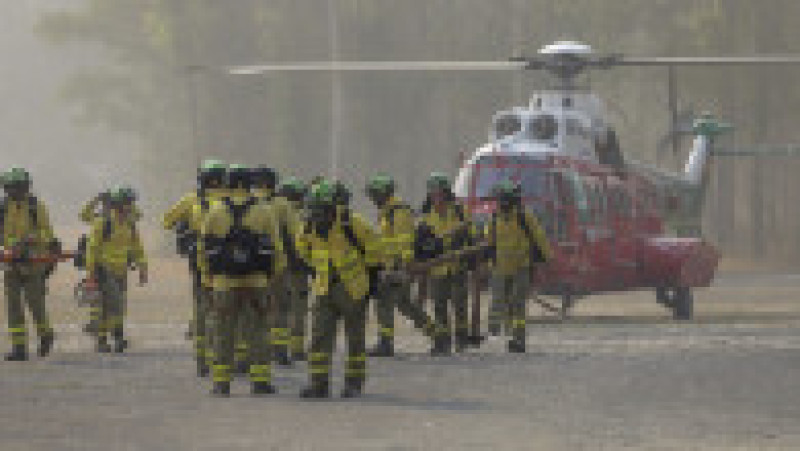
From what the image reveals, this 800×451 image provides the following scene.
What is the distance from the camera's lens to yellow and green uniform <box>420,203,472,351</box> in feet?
89.1

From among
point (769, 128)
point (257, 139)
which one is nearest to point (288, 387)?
point (769, 128)

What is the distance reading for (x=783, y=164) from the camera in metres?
77.8

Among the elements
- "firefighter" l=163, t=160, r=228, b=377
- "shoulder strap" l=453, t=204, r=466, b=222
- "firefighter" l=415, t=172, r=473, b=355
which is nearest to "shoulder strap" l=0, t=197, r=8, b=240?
"firefighter" l=163, t=160, r=228, b=377

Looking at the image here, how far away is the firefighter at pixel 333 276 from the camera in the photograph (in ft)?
67.9

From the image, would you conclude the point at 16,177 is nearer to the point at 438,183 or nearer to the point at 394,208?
the point at 394,208

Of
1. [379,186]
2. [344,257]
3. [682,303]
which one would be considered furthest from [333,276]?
[682,303]

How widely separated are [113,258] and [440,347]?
3.88 meters

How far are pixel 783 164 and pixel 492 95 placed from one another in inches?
375

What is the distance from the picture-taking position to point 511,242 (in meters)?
27.1

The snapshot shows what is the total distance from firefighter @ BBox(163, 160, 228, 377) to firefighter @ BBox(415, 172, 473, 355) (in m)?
3.69

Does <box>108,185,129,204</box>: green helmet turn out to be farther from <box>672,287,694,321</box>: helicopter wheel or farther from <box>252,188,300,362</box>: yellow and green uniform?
<box>672,287,694,321</box>: helicopter wheel

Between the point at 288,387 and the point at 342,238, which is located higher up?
the point at 342,238

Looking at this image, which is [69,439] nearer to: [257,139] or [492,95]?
[492,95]

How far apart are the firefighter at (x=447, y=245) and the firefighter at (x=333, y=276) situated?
6.06m
